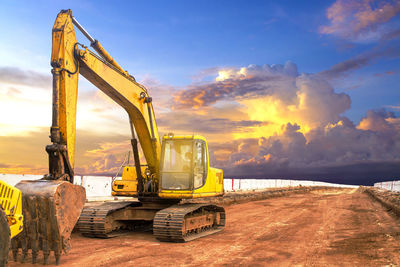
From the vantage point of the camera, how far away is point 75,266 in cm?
746

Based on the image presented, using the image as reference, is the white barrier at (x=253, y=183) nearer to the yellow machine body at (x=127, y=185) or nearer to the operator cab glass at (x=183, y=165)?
the yellow machine body at (x=127, y=185)

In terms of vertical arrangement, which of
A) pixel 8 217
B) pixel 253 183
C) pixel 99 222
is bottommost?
pixel 253 183

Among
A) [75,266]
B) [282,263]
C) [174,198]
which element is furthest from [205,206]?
[75,266]

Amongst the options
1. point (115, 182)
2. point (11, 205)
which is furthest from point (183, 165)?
point (11, 205)

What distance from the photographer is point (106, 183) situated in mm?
22281

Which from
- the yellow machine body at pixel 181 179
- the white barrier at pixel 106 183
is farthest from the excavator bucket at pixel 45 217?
the white barrier at pixel 106 183

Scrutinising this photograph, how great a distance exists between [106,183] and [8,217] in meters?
16.9

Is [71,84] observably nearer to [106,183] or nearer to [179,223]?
[179,223]

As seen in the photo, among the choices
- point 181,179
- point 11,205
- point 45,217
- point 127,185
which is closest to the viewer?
point 11,205

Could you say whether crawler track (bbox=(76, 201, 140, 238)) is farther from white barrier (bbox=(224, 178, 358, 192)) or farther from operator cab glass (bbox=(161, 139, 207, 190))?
white barrier (bbox=(224, 178, 358, 192))

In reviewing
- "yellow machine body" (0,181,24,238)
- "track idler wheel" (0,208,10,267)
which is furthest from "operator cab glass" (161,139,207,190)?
"track idler wheel" (0,208,10,267)

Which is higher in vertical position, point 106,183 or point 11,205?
point 11,205

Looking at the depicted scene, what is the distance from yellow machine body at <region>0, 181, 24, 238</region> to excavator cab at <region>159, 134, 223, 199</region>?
17.9ft

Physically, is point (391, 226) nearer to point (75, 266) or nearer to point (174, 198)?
point (174, 198)
